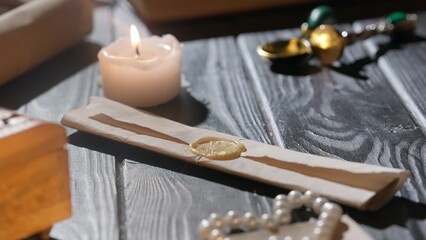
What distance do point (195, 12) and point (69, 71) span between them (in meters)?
0.24

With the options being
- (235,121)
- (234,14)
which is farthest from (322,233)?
(234,14)

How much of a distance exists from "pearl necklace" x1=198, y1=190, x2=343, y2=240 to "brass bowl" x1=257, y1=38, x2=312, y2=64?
36 centimetres

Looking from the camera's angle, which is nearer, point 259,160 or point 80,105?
point 259,160

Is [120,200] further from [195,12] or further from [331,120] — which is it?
[195,12]

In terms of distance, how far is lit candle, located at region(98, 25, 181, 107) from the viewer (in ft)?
2.83

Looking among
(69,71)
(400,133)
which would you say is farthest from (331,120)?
(69,71)

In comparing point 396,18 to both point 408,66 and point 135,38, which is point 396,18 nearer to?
point 408,66

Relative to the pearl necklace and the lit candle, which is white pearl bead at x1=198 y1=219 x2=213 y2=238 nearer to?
the pearl necklace

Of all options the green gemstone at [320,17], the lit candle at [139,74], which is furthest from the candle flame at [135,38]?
the green gemstone at [320,17]

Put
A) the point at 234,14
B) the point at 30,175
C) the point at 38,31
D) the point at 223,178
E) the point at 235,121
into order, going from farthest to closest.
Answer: the point at 234,14
the point at 38,31
the point at 235,121
the point at 223,178
the point at 30,175

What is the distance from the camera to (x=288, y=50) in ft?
3.30

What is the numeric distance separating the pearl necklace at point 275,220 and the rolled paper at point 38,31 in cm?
39

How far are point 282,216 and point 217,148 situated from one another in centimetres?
13

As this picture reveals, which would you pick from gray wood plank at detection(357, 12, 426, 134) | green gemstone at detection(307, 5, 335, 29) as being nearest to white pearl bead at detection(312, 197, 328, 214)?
gray wood plank at detection(357, 12, 426, 134)
